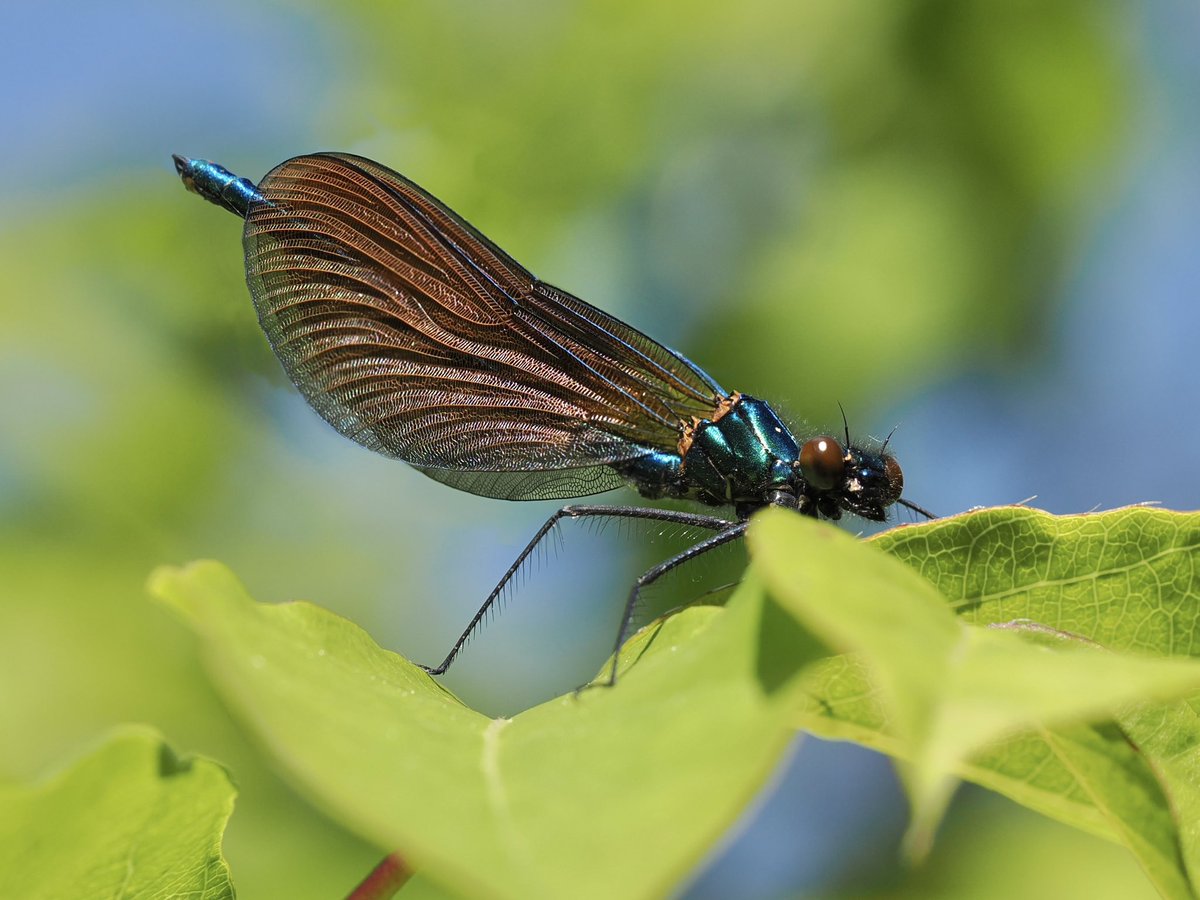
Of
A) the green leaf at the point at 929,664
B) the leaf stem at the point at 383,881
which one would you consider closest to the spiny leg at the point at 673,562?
the leaf stem at the point at 383,881

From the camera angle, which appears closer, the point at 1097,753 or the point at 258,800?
the point at 1097,753

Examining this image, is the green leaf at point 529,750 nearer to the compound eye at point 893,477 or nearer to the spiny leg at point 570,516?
the spiny leg at point 570,516

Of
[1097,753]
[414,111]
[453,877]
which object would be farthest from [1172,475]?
[453,877]

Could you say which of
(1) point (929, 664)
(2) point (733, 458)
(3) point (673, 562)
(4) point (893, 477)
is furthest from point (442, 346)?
(1) point (929, 664)

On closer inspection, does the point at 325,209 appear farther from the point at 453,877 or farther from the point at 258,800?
the point at 453,877

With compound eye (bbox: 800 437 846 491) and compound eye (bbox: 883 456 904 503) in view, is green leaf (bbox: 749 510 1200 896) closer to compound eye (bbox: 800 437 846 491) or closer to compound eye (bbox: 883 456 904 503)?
compound eye (bbox: 800 437 846 491)
